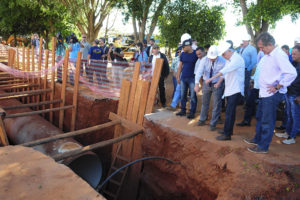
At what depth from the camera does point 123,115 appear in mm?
5145

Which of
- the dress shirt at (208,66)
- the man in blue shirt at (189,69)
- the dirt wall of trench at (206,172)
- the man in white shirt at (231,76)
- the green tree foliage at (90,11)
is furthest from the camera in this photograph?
the green tree foliage at (90,11)

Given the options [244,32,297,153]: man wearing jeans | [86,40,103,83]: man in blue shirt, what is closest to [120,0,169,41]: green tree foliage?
[86,40,103,83]: man in blue shirt

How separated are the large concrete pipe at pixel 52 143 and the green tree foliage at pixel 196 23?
20.8 ft

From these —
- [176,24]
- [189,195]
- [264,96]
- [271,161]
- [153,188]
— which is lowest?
[153,188]

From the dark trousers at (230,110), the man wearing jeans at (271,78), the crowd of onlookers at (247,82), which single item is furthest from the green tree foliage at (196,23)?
the man wearing jeans at (271,78)

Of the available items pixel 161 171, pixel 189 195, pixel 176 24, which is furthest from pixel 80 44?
pixel 189 195

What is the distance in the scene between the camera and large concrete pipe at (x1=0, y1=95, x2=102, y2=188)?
4.45m

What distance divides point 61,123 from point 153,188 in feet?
12.6

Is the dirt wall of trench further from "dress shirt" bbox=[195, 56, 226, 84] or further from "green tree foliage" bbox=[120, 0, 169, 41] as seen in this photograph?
"green tree foliage" bbox=[120, 0, 169, 41]

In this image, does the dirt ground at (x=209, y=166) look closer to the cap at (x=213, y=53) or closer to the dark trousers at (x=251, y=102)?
the dark trousers at (x=251, y=102)

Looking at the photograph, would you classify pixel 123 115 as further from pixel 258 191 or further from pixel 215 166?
pixel 258 191

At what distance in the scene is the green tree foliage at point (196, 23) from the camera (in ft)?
29.1

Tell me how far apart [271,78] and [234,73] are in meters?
0.61

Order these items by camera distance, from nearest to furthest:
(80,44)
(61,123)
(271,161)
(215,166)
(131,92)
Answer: (271,161) → (215,166) → (131,92) → (61,123) → (80,44)
